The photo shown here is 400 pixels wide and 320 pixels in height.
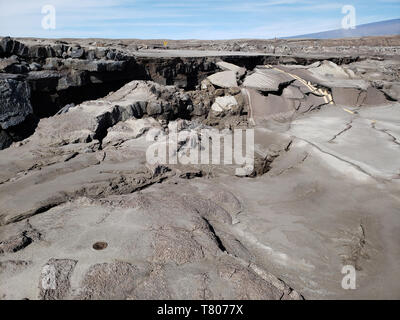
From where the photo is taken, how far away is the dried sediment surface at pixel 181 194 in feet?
8.58

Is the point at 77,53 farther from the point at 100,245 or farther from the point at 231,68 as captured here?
the point at 100,245

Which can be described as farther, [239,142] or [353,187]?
[239,142]

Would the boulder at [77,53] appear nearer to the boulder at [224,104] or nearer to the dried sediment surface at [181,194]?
the dried sediment surface at [181,194]

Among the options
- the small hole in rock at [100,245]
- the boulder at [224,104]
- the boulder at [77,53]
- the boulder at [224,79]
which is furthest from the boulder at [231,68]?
the small hole in rock at [100,245]

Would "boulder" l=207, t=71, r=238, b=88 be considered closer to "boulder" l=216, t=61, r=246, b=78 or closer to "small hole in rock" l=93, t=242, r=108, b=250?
"boulder" l=216, t=61, r=246, b=78

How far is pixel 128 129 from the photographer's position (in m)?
6.14

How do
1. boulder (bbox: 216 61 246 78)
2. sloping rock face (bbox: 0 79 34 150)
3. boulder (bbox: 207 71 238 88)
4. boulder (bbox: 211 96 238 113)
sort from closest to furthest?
sloping rock face (bbox: 0 79 34 150), boulder (bbox: 211 96 238 113), boulder (bbox: 207 71 238 88), boulder (bbox: 216 61 246 78)

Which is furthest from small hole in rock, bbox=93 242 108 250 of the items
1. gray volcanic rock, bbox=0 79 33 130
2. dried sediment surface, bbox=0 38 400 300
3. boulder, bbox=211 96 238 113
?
boulder, bbox=211 96 238 113

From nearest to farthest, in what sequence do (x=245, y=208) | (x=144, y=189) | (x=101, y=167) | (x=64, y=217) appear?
1. (x=64, y=217)
2. (x=245, y=208)
3. (x=144, y=189)
4. (x=101, y=167)

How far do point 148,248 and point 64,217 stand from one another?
1119mm

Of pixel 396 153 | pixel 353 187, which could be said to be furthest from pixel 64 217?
pixel 396 153

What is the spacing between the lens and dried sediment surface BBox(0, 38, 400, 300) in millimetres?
2615

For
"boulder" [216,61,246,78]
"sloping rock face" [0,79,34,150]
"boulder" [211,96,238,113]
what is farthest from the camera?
→ "boulder" [216,61,246,78]
